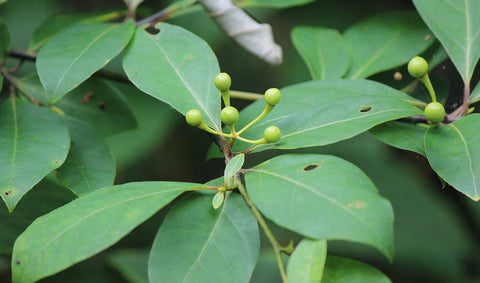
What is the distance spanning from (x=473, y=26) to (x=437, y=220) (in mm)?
1457

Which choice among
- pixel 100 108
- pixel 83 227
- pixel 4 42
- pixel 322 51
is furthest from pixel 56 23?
pixel 83 227

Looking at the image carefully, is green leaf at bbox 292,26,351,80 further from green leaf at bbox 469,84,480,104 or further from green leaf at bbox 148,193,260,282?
green leaf at bbox 148,193,260,282

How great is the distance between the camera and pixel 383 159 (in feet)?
7.71

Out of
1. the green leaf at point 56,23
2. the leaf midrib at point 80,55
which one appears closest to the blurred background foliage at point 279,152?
the green leaf at point 56,23

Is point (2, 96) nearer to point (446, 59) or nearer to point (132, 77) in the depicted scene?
point (132, 77)

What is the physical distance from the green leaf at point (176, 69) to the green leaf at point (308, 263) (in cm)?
30

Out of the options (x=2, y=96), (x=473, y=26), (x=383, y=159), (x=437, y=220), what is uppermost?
(x=473, y=26)

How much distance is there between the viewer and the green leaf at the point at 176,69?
851 mm

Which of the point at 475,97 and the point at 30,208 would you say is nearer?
the point at 475,97

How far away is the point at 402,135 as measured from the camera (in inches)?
34.0

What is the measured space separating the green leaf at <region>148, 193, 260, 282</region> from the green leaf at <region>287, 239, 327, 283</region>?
9cm

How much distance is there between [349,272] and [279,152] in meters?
1.17

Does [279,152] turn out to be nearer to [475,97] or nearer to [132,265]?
[132,265]

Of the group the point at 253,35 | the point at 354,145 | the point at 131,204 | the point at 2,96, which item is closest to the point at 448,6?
the point at 253,35
